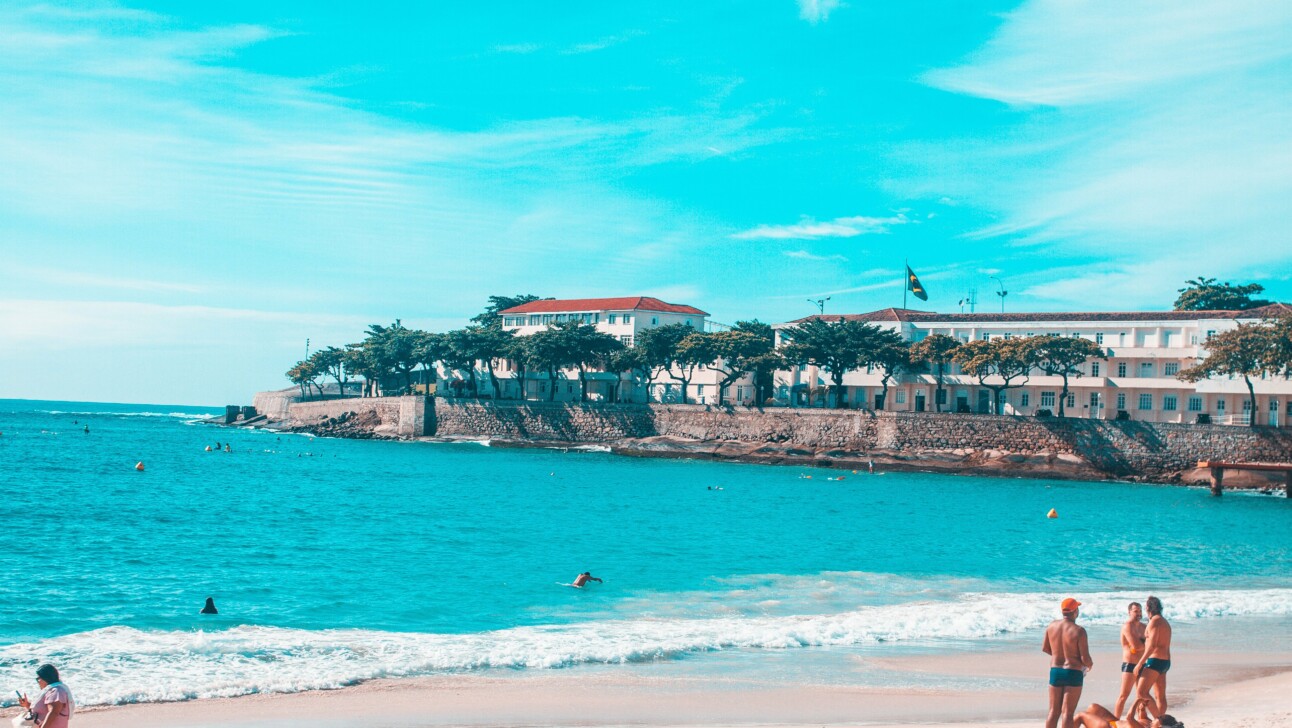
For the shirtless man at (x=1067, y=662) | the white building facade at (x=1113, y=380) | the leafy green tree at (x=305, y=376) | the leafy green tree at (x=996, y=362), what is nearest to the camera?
the shirtless man at (x=1067, y=662)

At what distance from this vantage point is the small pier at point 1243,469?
60344 mm

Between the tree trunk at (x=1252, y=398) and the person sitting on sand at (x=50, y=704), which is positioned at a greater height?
the tree trunk at (x=1252, y=398)

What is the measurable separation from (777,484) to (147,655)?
154 ft

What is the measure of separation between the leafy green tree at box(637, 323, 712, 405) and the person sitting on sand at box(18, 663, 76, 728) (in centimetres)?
7987

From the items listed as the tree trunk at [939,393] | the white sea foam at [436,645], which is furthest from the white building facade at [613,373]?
the white sea foam at [436,645]

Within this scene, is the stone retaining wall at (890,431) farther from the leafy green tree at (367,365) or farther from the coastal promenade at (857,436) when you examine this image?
the leafy green tree at (367,365)

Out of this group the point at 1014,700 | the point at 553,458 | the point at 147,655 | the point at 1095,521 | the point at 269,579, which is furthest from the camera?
the point at 553,458

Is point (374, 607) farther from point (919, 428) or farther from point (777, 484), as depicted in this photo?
point (919, 428)

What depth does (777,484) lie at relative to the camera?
204 feet

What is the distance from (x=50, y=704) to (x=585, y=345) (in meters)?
85.8

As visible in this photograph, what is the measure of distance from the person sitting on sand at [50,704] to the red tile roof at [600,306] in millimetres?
92842

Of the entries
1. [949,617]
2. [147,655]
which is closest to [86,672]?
[147,655]

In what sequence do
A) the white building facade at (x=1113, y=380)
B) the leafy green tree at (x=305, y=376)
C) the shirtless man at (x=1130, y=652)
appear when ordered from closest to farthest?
the shirtless man at (x=1130, y=652) → the white building facade at (x=1113, y=380) → the leafy green tree at (x=305, y=376)

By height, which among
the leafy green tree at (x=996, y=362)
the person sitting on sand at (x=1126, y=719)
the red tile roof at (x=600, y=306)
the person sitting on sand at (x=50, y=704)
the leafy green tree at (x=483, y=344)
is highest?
the red tile roof at (x=600, y=306)
